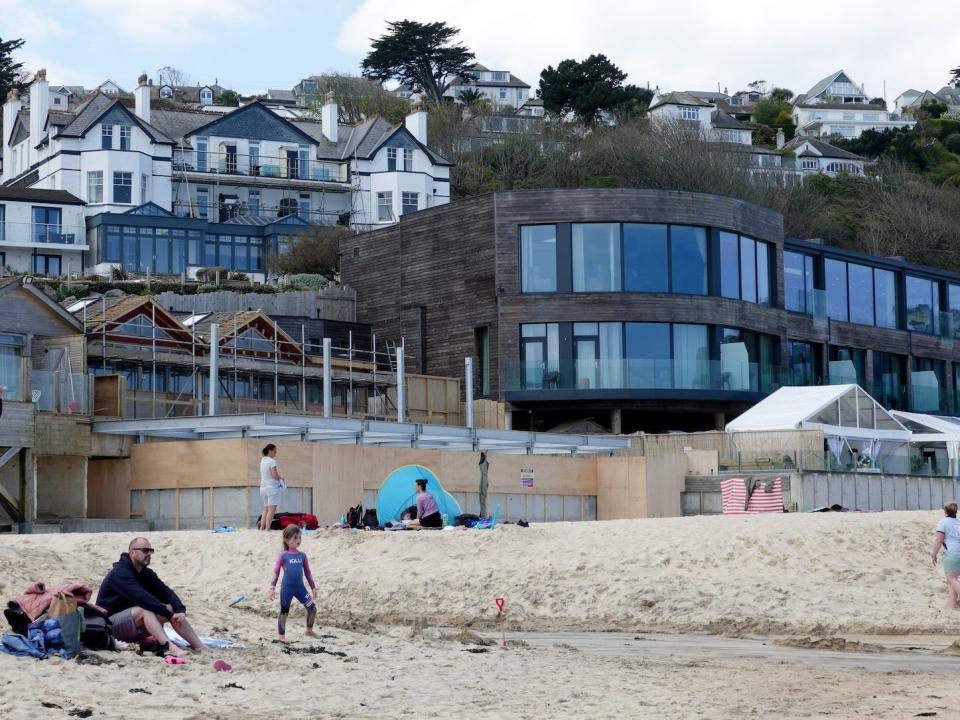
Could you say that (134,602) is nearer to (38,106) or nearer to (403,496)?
(403,496)

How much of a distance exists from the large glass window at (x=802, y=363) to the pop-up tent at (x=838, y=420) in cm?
655

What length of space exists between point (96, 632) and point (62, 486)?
19.8 metres

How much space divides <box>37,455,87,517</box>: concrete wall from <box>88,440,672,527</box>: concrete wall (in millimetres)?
458

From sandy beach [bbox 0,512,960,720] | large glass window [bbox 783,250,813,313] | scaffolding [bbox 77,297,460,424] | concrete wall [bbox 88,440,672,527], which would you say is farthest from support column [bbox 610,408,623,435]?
sandy beach [bbox 0,512,960,720]

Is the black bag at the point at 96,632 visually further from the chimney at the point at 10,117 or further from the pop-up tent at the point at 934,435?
the chimney at the point at 10,117

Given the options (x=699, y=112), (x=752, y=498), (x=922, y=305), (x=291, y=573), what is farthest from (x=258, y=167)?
(x=291, y=573)

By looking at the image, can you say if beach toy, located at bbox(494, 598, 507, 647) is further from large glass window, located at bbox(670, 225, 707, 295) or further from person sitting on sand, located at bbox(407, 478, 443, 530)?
large glass window, located at bbox(670, 225, 707, 295)

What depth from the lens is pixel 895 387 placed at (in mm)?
56281

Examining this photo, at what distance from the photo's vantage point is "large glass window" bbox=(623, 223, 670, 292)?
47.7m

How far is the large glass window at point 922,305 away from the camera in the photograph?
5884 cm

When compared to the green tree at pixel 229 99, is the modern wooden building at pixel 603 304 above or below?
below

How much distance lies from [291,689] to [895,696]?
220 inches

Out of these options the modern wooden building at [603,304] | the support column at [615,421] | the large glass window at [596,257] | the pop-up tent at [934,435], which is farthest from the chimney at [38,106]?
the pop-up tent at [934,435]

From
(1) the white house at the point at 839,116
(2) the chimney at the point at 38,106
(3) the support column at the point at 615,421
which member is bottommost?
(3) the support column at the point at 615,421
